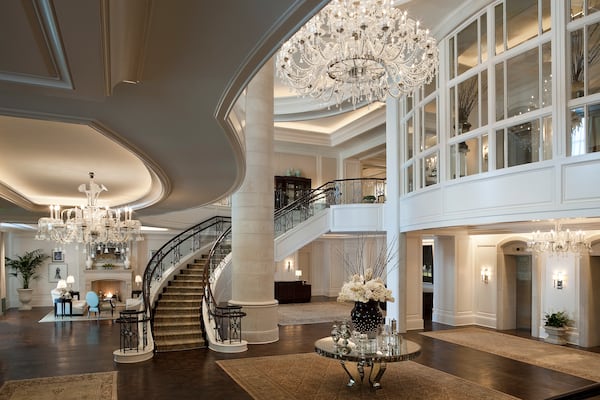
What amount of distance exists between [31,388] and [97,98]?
6706 mm

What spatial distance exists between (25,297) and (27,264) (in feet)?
4.51

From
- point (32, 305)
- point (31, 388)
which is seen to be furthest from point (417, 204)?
point (32, 305)

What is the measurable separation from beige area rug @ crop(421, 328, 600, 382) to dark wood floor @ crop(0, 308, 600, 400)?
369 millimetres

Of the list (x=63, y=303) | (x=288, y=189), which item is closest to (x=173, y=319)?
(x=63, y=303)

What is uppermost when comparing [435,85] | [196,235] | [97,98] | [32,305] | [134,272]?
[435,85]

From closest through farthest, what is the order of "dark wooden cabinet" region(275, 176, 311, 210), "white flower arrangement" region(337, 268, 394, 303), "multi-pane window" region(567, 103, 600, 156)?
"multi-pane window" region(567, 103, 600, 156) → "white flower arrangement" region(337, 268, 394, 303) → "dark wooden cabinet" region(275, 176, 311, 210)

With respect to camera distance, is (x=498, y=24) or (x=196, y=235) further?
(x=196, y=235)

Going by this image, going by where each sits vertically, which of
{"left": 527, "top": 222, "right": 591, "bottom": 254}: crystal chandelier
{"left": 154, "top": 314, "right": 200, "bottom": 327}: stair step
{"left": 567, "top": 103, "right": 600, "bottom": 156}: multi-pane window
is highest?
{"left": 567, "top": 103, "right": 600, "bottom": 156}: multi-pane window

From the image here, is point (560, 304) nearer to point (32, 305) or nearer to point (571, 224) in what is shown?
point (571, 224)

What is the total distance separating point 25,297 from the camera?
1956 cm

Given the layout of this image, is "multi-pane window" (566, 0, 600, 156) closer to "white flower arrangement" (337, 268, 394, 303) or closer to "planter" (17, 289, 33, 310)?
"white flower arrangement" (337, 268, 394, 303)

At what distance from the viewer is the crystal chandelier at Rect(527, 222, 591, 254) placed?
35.7 feet

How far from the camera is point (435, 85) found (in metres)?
10.8

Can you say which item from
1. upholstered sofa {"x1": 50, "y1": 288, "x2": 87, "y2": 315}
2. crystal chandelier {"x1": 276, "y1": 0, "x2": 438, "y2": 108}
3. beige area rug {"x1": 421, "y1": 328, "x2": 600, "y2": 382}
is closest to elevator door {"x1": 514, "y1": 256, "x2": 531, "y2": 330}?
beige area rug {"x1": 421, "y1": 328, "x2": 600, "y2": 382}
